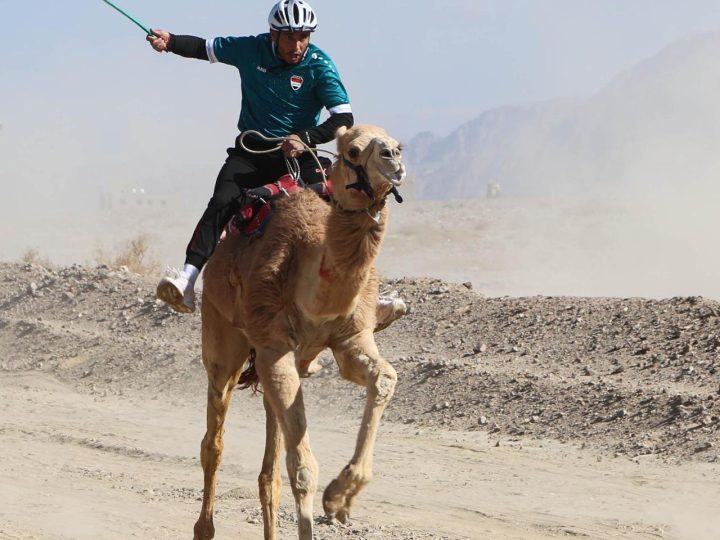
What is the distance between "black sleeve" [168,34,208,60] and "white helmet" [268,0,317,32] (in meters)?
0.81

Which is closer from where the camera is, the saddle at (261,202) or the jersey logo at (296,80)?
the saddle at (261,202)

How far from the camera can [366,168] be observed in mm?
6383

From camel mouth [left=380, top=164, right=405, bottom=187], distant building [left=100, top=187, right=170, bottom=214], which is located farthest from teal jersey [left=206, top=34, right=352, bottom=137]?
distant building [left=100, top=187, right=170, bottom=214]

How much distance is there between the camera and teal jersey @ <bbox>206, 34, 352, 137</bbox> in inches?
328

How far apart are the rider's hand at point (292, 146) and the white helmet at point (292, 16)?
0.66 metres

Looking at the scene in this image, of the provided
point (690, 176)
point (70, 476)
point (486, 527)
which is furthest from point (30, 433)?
point (690, 176)

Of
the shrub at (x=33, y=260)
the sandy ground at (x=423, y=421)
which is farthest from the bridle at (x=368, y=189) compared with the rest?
the shrub at (x=33, y=260)

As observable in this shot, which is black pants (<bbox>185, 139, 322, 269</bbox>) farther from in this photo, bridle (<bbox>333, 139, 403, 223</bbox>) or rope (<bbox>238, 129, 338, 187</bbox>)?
bridle (<bbox>333, 139, 403, 223</bbox>)

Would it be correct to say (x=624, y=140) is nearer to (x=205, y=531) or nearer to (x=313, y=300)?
(x=205, y=531)

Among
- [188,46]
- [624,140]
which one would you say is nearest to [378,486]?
[188,46]

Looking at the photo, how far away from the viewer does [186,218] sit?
4416 cm

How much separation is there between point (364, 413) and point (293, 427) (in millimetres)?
378

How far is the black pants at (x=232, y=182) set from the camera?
8.45 metres

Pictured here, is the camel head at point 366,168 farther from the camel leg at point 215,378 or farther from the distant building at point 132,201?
the distant building at point 132,201
